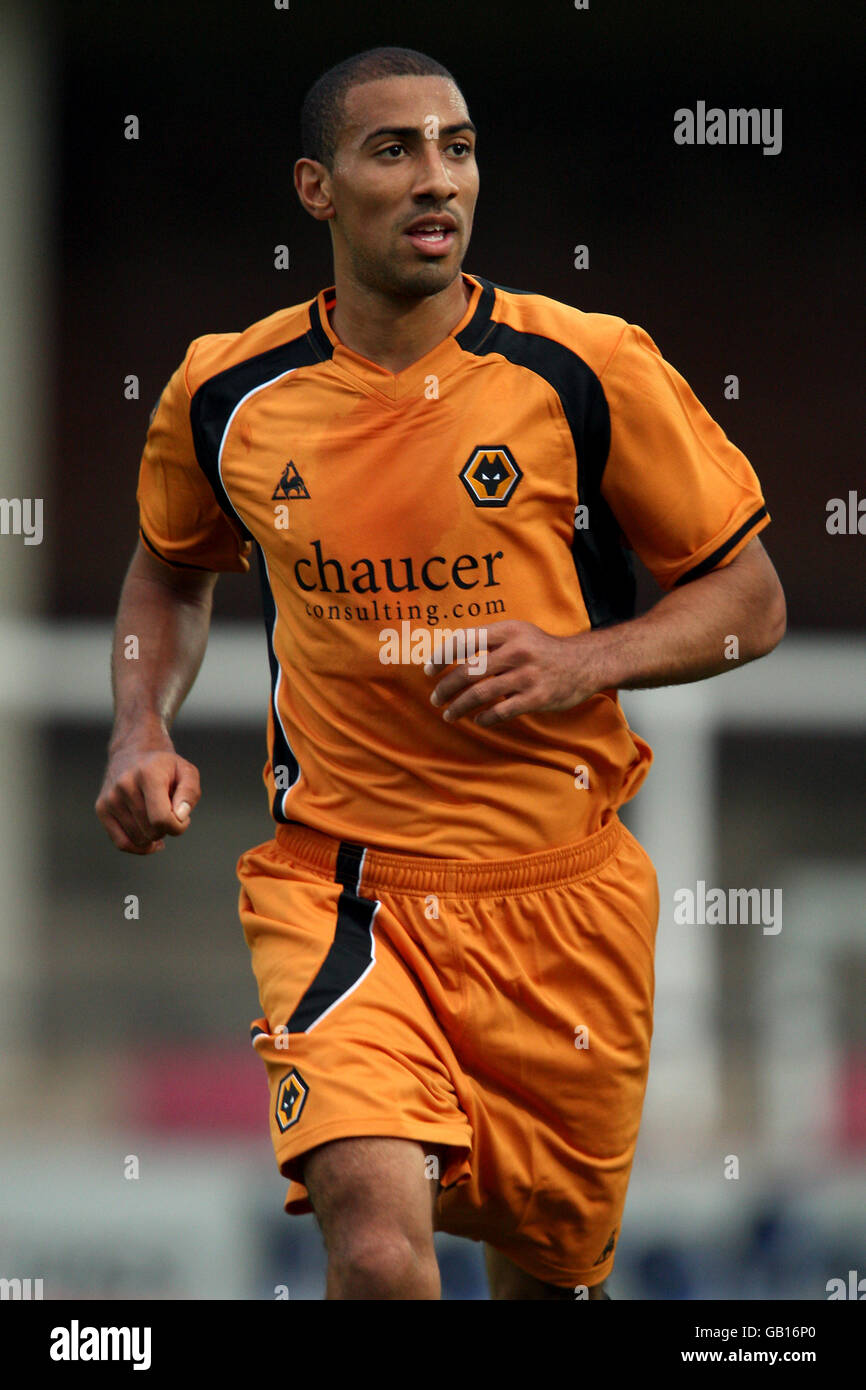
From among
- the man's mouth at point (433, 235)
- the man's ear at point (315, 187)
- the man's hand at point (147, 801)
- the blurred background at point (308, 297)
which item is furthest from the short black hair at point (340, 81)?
the blurred background at point (308, 297)

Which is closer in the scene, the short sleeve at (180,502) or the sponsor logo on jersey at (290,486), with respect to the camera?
the sponsor logo on jersey at (290,486)

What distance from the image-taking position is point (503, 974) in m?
2.92

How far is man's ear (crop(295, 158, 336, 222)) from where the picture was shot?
3.01m

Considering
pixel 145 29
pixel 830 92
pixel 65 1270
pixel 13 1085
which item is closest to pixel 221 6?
pixel 145 29

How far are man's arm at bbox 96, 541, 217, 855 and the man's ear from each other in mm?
699

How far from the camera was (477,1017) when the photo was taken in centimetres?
290

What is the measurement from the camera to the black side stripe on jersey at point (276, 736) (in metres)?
3.00

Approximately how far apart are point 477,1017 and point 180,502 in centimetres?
103

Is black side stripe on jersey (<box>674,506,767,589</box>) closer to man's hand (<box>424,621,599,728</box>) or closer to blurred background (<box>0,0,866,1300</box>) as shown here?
man's hand (<box>424,621,599,728</box>)

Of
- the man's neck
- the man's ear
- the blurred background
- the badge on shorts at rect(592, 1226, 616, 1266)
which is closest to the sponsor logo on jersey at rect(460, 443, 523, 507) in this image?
the man's neck

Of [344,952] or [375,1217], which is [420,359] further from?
[375,1217]

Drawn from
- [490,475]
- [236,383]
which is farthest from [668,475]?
[236,383]

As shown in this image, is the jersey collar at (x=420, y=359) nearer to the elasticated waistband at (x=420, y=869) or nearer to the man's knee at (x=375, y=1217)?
the elasticated waistband at (x=420, y=869)

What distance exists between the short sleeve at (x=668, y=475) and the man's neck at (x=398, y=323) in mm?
288
